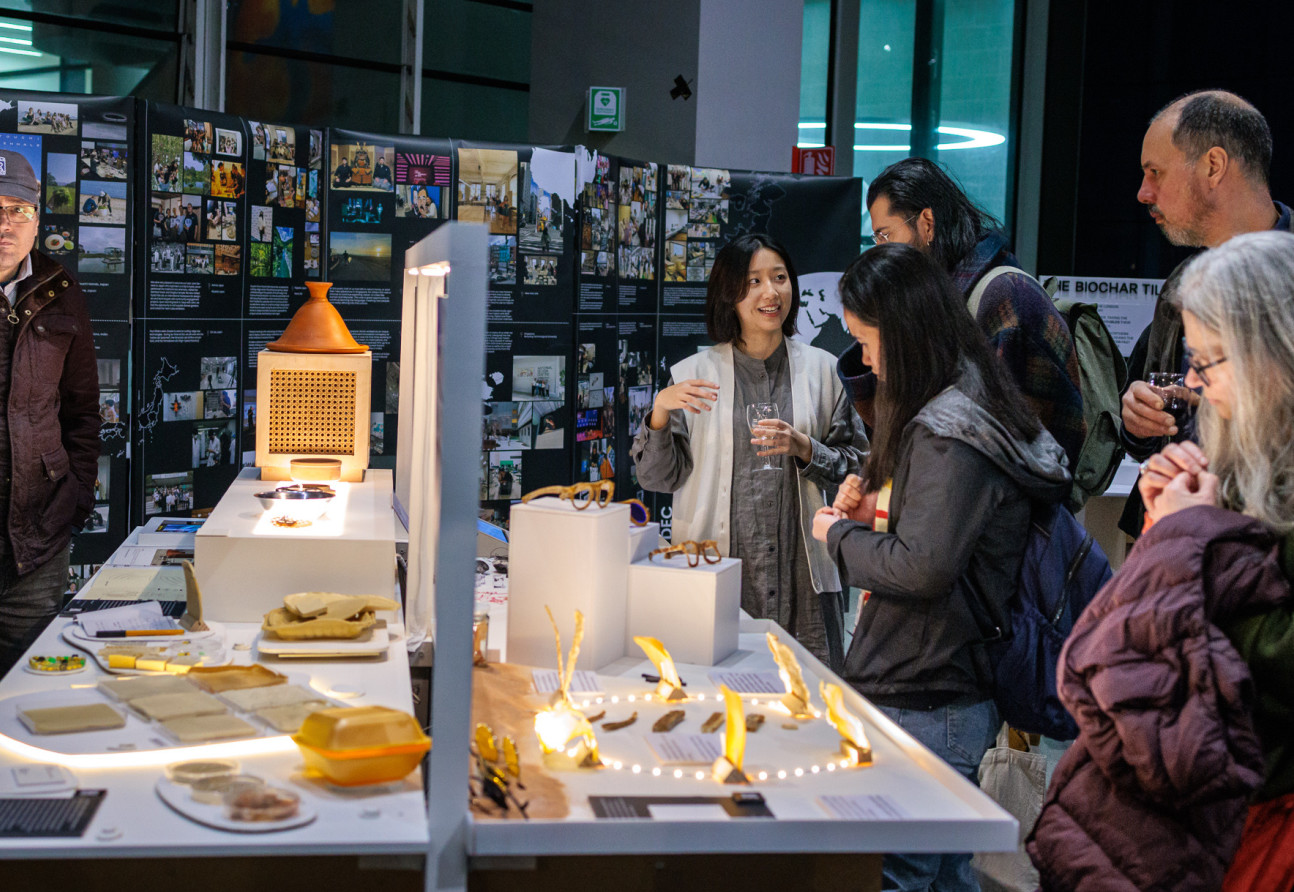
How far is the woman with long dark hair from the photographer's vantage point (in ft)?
10.9

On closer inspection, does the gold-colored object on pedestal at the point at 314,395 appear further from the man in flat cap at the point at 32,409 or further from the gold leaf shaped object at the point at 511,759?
the gold leaf shaped object at the point at 511,759

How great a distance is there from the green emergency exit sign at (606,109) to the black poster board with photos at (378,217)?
2873mm

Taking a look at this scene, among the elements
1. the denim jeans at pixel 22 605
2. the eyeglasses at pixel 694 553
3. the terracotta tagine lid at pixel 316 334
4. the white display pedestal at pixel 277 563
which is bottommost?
the denim jeans at pixel 22 605

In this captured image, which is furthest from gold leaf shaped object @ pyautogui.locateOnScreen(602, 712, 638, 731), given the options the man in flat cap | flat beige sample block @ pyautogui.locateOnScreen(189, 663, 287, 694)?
the man in flat cap

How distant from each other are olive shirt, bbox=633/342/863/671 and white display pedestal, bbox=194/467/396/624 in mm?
1011

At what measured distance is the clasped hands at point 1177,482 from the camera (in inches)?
64.8

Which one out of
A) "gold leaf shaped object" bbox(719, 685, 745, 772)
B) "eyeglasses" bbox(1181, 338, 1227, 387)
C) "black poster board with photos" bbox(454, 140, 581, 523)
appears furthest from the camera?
"black poster board with photos" bbox(454, 140, 581, 523)

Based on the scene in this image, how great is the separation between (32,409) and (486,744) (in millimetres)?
2275

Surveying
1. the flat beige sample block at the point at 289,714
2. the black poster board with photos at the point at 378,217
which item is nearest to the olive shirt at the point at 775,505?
the flat beige sample block at the point at 289,714

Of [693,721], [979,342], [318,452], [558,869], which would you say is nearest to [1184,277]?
[979,342]

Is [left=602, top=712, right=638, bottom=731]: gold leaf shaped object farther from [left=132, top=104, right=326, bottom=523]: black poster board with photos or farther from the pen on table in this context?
[left=132, top=104, right=326, bottom=523]: black poster board with photos

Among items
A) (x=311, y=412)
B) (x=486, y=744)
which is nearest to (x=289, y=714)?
(x=486, y=744)

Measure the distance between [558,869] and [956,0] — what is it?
8.55 m

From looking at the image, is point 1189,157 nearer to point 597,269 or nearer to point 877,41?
point 597,269
